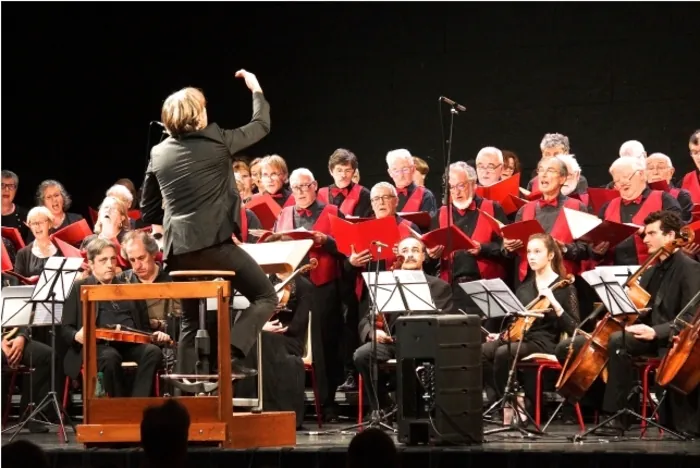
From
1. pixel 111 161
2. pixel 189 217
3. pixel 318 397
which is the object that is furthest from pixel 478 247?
pixel 111 161

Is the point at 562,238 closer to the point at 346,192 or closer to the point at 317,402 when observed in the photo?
the point at 346,192

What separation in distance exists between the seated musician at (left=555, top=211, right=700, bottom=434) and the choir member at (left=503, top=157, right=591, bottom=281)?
64 cm

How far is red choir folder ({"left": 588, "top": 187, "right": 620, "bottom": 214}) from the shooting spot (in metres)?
7.71

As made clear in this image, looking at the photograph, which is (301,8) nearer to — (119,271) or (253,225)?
(253,225)

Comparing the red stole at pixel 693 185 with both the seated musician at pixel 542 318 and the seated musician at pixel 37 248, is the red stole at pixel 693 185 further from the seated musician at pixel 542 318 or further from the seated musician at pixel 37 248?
the seated musician at pixel 37 248

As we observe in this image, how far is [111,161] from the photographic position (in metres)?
11.5

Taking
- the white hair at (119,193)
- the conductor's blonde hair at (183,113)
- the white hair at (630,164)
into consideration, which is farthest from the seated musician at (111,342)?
the white hair at (630,164)

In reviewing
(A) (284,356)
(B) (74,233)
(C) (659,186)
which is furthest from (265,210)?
(C) (659,186)

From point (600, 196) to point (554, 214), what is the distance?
437 millimetres

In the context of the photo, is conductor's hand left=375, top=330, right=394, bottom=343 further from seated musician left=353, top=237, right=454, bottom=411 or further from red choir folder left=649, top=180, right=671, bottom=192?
red choir folder left=649, top=180, right=671, bottom=192

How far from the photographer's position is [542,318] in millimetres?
6852

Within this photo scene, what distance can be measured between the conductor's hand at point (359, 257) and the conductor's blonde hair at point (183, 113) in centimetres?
205

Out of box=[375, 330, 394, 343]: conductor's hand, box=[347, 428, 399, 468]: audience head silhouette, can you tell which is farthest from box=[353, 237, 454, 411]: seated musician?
box=[347, 428, 399, 468]: audience head silhouette

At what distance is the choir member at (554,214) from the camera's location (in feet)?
23.6
